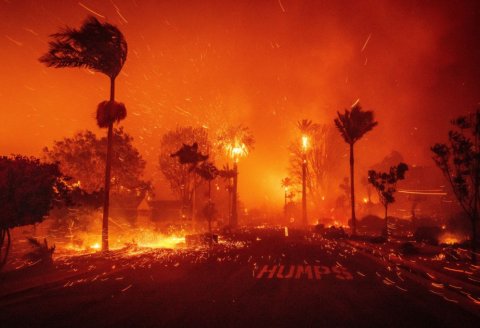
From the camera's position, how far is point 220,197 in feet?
321

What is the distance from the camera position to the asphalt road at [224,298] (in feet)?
27.8

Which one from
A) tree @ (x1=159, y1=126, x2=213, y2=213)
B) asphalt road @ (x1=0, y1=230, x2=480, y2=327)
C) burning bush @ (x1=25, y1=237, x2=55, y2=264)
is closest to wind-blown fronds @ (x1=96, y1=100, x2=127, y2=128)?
asphalt road @ (x1=0, y1=230, x2=480, y2=327)

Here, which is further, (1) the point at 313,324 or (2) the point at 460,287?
(2) the point at 460,287

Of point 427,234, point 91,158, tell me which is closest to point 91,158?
point 91,158

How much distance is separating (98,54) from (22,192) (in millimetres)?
11106

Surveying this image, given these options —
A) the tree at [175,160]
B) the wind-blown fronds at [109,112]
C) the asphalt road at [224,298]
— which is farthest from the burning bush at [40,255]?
the tree at [175,160]

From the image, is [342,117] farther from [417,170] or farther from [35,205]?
[417,170]

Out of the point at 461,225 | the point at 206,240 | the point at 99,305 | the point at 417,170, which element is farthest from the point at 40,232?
the point at 417,170

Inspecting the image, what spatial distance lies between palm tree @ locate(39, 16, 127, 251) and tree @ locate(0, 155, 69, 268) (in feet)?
25.3

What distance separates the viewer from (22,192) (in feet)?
44.1

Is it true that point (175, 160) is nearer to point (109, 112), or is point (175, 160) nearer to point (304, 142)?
point (304, 142)

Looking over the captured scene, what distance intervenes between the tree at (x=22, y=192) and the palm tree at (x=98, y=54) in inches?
303

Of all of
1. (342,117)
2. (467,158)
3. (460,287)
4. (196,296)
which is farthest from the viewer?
(342,117)

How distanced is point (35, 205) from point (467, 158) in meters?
19.4
